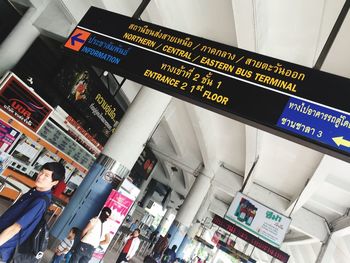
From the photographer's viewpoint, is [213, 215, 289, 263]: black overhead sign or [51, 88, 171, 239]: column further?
[213, 215, 289, 263]: black overhead sign

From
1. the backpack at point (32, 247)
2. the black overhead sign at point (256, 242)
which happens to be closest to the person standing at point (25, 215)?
the backpack at point (32, 247)

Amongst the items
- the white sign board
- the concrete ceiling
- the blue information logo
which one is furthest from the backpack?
the white sign board

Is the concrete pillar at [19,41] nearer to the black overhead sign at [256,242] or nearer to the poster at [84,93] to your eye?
the poster at [84,93]

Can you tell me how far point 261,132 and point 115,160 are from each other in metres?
3.98

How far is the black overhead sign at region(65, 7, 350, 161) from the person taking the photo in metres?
2.83

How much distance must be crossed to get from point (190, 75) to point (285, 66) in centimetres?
107

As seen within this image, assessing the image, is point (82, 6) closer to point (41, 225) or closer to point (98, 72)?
point (98, 72)

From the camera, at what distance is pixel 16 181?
7.80m

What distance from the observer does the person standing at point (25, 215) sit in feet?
8.31

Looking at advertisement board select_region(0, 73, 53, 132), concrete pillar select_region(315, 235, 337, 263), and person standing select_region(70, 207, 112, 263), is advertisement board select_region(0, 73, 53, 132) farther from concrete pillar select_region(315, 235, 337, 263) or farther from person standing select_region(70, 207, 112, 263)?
concrete pillar select_region(315, 235, 337, 263)

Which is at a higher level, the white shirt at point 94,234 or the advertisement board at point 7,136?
the advertisement board at point 7,136

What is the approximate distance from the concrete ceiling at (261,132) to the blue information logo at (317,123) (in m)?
2.19

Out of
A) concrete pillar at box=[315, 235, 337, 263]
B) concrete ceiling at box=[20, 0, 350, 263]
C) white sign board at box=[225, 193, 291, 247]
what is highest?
concrete ceiling at box=[20, 0, 350, 263]

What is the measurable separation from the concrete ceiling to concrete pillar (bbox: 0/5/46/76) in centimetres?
22
